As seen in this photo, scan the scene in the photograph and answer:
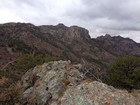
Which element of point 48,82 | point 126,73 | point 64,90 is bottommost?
point 126,73

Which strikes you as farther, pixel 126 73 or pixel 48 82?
pixel 126 73

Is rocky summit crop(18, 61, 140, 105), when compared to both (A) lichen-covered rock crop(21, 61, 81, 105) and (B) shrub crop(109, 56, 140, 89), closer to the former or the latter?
(A) lichen-covered rock crop(21, 61, 81, 105)

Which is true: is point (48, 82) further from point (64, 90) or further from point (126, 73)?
point (126, 73)

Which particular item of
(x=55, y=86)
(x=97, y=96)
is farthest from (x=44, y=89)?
(x=97, y=96)

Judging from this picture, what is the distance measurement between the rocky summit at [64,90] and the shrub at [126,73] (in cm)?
2380

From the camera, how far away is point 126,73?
164 feet

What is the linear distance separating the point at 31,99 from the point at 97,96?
27.8 feet

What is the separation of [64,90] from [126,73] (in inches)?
1212

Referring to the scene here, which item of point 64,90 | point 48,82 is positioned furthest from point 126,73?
point 64,90

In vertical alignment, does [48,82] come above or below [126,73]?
above

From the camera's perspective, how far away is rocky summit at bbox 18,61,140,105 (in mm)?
19266

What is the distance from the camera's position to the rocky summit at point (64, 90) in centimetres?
1927

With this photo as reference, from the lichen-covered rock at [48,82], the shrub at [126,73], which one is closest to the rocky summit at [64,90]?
the lichen-covered rock at [48,82]

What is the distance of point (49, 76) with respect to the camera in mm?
26656
